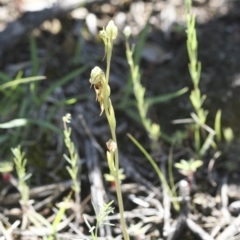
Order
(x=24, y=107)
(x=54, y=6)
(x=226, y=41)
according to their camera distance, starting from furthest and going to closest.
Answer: (x=54, y=6) < (x=226, y=41) < (x=24, y=107)

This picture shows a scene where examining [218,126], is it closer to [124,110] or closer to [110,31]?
[124,110]

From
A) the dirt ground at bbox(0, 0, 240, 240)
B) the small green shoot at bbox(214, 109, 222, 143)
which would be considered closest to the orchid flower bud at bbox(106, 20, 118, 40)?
the dirt ground at bbox(0, 0, 240, 240)

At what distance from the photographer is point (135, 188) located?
82.0 inches

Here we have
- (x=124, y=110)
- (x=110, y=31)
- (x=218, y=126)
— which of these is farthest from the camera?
(x=124, y=110)

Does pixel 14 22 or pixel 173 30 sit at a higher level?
pixel 14 22

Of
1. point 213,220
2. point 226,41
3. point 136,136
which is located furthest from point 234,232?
point 226,41

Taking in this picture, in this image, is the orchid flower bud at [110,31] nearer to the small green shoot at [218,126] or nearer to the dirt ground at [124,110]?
the dirt ground at [124,110]

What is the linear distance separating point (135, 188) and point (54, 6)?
1.14 metres

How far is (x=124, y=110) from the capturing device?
2.42m

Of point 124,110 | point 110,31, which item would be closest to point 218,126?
point 124,110

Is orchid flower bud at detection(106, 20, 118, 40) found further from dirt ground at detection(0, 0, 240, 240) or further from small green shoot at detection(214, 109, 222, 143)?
small green shoot at detection(214, 109, 222, 143)

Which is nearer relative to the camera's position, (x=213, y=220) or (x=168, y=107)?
(x=213, y=220)

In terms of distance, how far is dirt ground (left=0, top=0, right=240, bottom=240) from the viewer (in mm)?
1941

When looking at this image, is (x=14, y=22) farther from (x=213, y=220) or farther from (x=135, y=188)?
(x=213, y=220)
